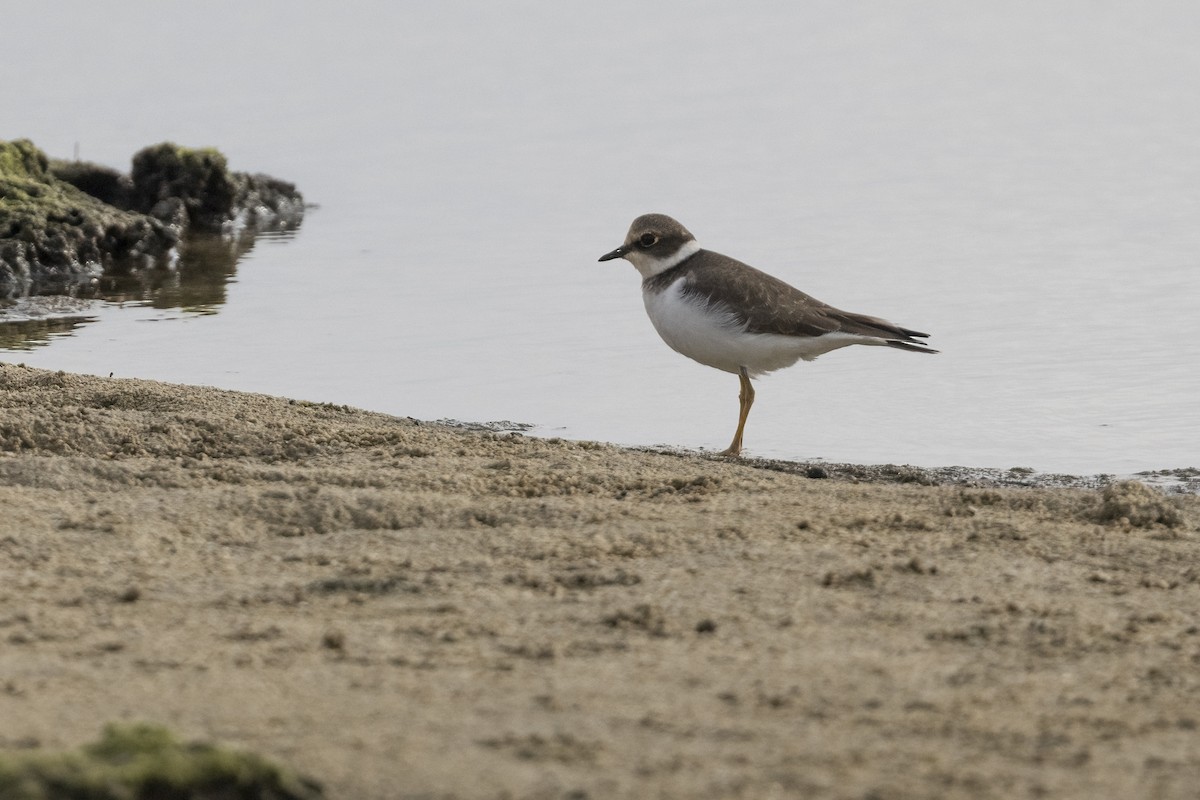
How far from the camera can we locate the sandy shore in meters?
3.20

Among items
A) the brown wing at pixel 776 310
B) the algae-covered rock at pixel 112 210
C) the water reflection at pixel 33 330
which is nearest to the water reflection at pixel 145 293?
the water reflection at pixel 33 330

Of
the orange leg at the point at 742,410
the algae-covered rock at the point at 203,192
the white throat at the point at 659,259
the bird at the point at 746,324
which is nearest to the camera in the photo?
the orange leg at the point at 742,410

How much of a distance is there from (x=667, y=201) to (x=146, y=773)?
471 inches

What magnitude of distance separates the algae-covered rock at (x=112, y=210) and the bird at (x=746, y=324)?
562 centimetres

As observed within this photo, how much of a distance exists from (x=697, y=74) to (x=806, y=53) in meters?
2.14

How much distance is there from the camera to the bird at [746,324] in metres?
7.76

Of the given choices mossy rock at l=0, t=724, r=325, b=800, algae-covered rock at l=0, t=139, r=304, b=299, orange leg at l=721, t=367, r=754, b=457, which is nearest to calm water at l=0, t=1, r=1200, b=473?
orange leg at l=721, t=367, r=754, b=457

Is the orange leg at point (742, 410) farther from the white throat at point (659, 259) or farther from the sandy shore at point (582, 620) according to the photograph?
the sandy shore at point (582, 620)

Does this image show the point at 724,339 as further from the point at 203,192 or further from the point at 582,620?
the point at 203,192

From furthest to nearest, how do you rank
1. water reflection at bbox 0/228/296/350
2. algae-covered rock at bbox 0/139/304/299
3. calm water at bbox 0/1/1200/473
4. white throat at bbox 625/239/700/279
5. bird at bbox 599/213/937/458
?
algae-covered rock at bbox 0/139/304/299 < water reflection at bbox 0/228/296/350 < calm water at bbox 0/1/1200/473 < white throat at bbox 625/239/700/279 < bird at bbox 599/213/937/458

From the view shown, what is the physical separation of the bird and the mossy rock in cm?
484

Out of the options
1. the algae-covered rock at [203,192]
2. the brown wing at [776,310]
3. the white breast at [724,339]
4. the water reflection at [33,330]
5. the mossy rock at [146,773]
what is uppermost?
the algae-covered rock at [203,192]

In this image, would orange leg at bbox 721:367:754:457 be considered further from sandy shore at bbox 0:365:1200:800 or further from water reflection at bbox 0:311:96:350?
water reflection at bbox 0:311:96:350

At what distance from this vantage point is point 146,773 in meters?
2.85
